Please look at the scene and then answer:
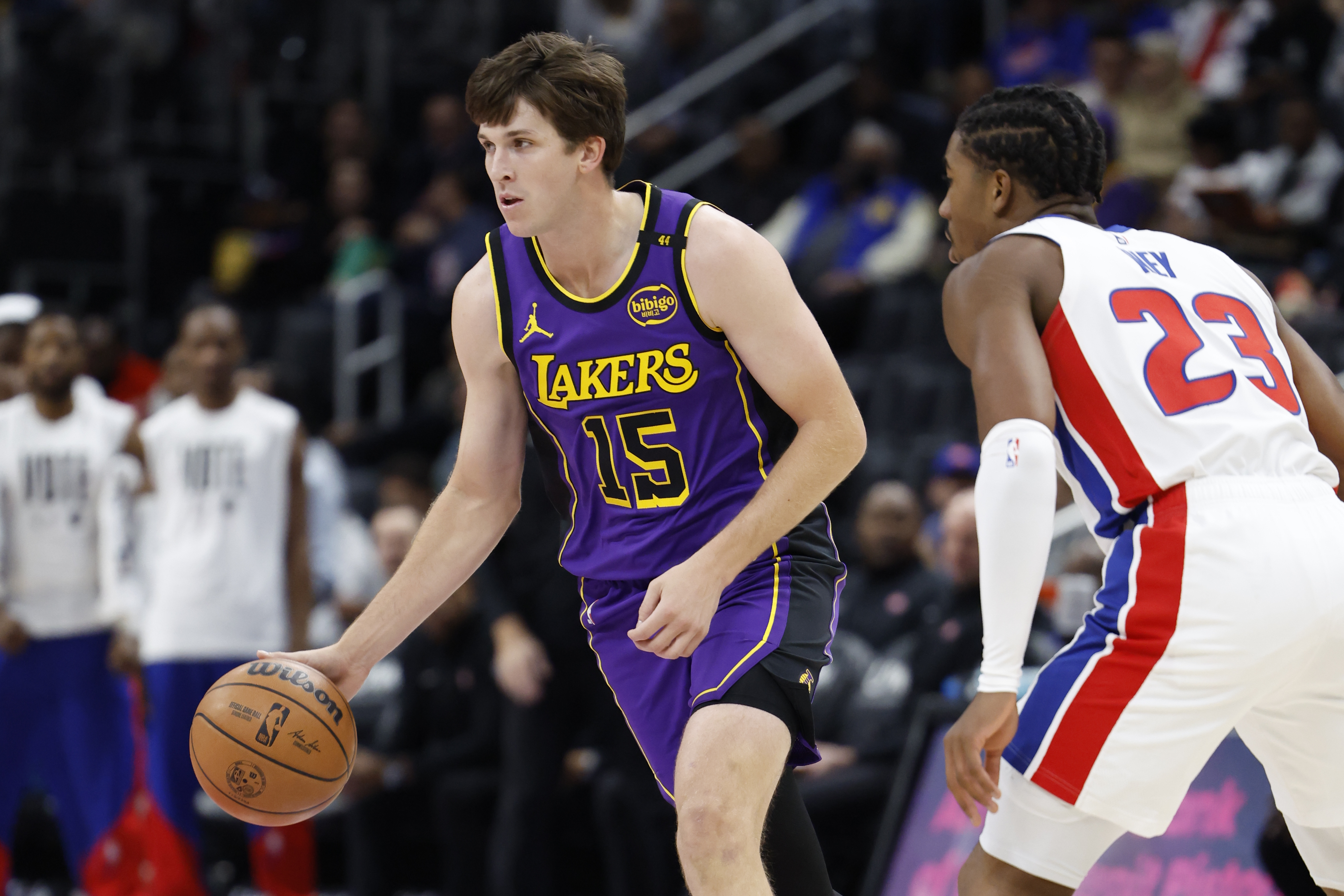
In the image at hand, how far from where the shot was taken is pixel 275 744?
3449mm

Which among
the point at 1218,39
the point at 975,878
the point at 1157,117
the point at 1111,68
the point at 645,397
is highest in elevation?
the point at 1218,39

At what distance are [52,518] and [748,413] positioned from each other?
4783 mm

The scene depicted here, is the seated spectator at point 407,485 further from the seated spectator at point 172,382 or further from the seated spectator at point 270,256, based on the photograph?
the seated spectator at point 270,256

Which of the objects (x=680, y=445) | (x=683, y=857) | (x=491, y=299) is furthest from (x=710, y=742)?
(x=491, y=299)

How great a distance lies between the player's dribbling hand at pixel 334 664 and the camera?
3.56 meters

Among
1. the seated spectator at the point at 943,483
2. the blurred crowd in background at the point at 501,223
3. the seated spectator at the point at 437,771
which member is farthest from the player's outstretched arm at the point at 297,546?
the seated spectator at the point at 943,483

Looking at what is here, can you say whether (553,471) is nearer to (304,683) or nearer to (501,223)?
(304,683)

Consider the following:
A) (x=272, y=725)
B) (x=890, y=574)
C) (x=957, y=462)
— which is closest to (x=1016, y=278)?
(x=272, y=725)

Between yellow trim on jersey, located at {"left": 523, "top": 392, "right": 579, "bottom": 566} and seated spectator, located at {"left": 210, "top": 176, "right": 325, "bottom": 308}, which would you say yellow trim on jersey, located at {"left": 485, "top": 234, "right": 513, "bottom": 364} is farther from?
seated spectator, located at {"left": 210, "top": 176, "right": 325, "bottom": 308}

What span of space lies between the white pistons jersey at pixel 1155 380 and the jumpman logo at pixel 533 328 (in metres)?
1.02

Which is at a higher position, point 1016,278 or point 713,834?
point 1016,278

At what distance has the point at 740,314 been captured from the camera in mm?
3359

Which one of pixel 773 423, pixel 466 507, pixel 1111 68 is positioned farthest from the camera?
pixel 1111 68

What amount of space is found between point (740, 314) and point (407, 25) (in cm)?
1145
